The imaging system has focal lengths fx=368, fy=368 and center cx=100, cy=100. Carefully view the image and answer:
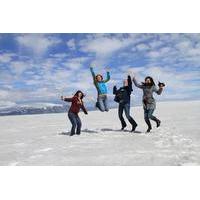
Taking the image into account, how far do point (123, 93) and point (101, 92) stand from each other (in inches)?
18.5

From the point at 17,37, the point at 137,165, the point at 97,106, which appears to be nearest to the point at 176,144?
the point at 137,165

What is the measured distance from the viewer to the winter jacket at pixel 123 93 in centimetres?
779

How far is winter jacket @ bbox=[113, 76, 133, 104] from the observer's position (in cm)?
779

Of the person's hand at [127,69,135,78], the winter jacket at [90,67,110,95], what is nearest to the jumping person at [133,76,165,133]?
the person's hand at [127,69,135,78]

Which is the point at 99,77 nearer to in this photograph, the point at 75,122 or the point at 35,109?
the point at 75,122

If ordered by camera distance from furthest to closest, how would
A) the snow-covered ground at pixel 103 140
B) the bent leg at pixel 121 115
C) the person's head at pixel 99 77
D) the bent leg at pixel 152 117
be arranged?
1. the bent leg at pixel 121 115
2. the bent leg at pixel 152 117
3. the person's head at pixel 99 77
4. the snow-covered ground at pixel 103 140

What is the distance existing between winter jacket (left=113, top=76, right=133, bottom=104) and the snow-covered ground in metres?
0.28

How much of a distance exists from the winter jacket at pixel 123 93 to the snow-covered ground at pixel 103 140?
28 cm

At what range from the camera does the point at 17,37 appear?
295 inches

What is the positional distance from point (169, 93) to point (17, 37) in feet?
11.1

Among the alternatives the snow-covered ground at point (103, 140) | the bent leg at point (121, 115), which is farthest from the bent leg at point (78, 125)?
the bent leg at point (121, 115)

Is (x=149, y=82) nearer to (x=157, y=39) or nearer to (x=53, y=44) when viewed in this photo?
(x=157, y=39)

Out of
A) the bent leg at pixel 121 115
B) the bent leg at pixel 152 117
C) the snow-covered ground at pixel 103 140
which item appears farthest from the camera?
the bent leg at pixel 121 115

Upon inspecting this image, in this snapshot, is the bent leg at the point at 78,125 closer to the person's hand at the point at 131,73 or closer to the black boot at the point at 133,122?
the black boot at the point at 133,122
